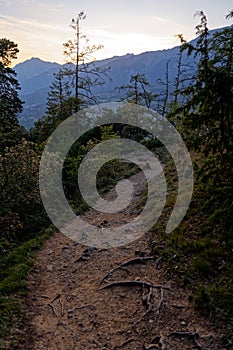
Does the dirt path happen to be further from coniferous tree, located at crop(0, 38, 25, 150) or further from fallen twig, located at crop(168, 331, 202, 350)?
coniferous tree, located at crop(0, 38, 25, 150)

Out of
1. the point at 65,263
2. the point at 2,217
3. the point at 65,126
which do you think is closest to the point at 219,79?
the point at 65,263

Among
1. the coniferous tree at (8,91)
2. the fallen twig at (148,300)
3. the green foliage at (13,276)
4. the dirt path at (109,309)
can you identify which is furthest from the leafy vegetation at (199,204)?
the coniferous tree at (8,91)

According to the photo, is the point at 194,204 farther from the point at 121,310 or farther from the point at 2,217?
the point at 2,217

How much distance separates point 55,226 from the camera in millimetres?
12672

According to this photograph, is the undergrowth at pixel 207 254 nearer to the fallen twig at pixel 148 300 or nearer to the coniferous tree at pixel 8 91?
the fallen twig at pixel 148 300

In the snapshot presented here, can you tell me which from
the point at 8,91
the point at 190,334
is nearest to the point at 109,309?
the point at 190,334

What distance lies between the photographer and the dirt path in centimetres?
620

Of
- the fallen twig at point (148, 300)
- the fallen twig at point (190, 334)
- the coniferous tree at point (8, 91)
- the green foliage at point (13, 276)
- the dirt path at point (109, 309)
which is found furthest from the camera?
the coniferous tree at point (8, 91)

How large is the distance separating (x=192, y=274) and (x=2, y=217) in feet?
21.1

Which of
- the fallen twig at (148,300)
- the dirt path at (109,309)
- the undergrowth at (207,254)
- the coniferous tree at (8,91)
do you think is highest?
the coniferous tree at (8,91)

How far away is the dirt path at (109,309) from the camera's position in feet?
20.4

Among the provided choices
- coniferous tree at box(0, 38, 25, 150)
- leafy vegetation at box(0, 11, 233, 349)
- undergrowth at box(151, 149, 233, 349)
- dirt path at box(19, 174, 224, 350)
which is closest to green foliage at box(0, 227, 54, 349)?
leafy vegetation at box(0, 11, 233, 349)

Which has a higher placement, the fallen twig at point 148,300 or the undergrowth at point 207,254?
the undergrowth at point 207,254

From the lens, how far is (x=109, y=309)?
7238 mm
